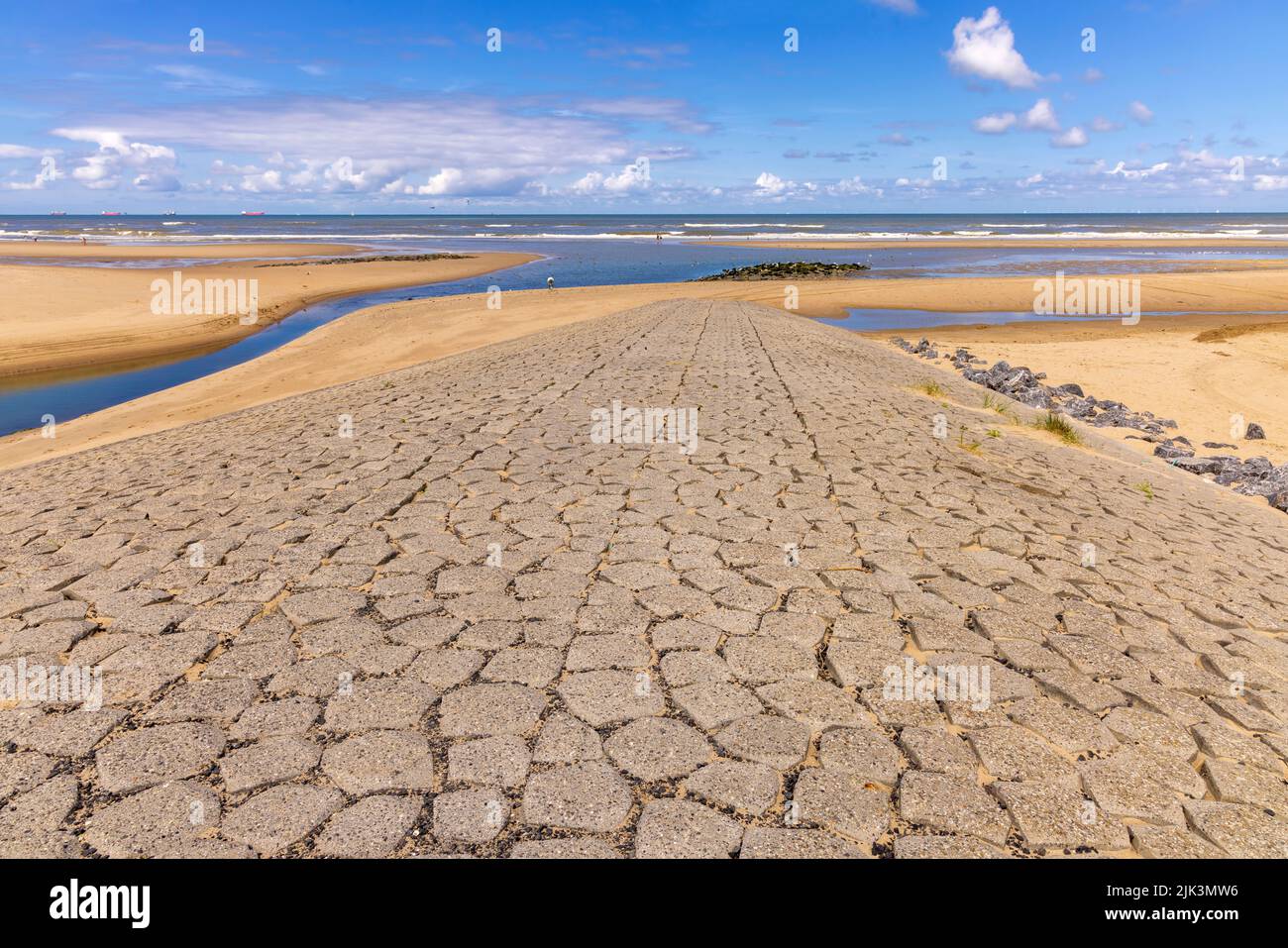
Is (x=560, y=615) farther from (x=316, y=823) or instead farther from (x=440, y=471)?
(x=440, y=471)

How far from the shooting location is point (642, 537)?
498 centimetres

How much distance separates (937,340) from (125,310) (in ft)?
80.6

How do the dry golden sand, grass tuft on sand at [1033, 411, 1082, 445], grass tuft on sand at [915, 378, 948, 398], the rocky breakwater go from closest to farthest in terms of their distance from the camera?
the rocky breakwater
grass tuft on sand at [1033, 411, 1082, 445]
grass tuft on sand at [915, 378, 948, 398]
the dry golden sand

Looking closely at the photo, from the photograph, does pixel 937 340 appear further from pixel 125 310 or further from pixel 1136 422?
pixel 125 310

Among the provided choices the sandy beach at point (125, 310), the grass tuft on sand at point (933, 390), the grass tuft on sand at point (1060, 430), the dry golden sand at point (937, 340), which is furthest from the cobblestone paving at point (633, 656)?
the sandy beach at point (125, 310)

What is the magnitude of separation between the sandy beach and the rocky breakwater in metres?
19.5

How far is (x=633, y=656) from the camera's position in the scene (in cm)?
364

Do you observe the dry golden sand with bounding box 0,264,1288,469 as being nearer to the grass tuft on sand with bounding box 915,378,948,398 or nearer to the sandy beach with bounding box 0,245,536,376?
the sandy beach with bounding box 0,245,536,376

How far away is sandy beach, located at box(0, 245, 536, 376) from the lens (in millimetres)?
17109

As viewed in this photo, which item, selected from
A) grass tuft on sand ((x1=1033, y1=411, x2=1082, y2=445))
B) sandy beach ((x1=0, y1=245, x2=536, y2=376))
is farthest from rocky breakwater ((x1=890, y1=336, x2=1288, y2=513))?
sandy beach ((x1=0, y1=245, x2=536, y2=376))

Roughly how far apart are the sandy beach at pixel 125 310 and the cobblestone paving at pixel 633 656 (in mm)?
13191

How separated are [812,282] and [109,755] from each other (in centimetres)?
3447
